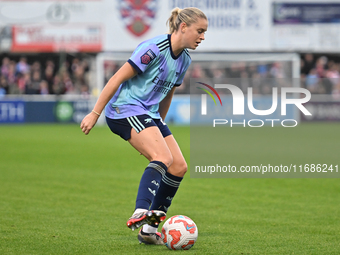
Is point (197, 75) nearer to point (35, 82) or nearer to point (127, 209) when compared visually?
point (35, 82)

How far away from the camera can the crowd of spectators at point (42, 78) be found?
23.8 metres

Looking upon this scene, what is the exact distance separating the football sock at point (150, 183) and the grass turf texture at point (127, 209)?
448mm

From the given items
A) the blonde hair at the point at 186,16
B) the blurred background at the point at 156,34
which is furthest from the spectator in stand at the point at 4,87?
the blonde hair at the point at 186,16

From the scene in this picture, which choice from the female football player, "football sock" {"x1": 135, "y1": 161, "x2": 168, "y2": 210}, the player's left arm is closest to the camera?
"football sock" {"x1": 135, "y1": 161, "x2": 168, "y2": 210}

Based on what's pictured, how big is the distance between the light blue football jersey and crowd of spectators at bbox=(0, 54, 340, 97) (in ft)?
61.9

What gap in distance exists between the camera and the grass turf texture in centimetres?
452

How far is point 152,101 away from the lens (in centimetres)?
459

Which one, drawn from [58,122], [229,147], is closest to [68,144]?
[229,147]

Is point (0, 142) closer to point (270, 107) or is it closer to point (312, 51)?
point (270, 107)

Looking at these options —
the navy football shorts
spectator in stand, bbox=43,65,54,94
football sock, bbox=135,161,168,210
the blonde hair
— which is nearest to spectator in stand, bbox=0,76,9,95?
spectator in stand, bbox=43,65,54,94

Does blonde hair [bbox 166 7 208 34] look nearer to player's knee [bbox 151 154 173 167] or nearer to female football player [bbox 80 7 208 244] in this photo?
female football player [bbox 80 7 208 244]

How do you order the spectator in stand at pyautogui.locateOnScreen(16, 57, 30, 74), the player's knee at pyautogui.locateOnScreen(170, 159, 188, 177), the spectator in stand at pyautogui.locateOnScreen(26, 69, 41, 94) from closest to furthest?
the player's knee at pyautogui.locateOnScreen(170, 159, 188, 177)
the spectator in stand at pyautogui.locateOnScreen(26, 69, 41, 94)
the spectator in stand at pyautogui.locateOnScreen(16, 57, 30, 74)

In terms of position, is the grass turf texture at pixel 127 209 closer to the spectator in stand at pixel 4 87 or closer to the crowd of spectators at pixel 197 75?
the crowd of spectators at pixel 197 75

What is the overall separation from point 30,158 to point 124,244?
7409 mm
